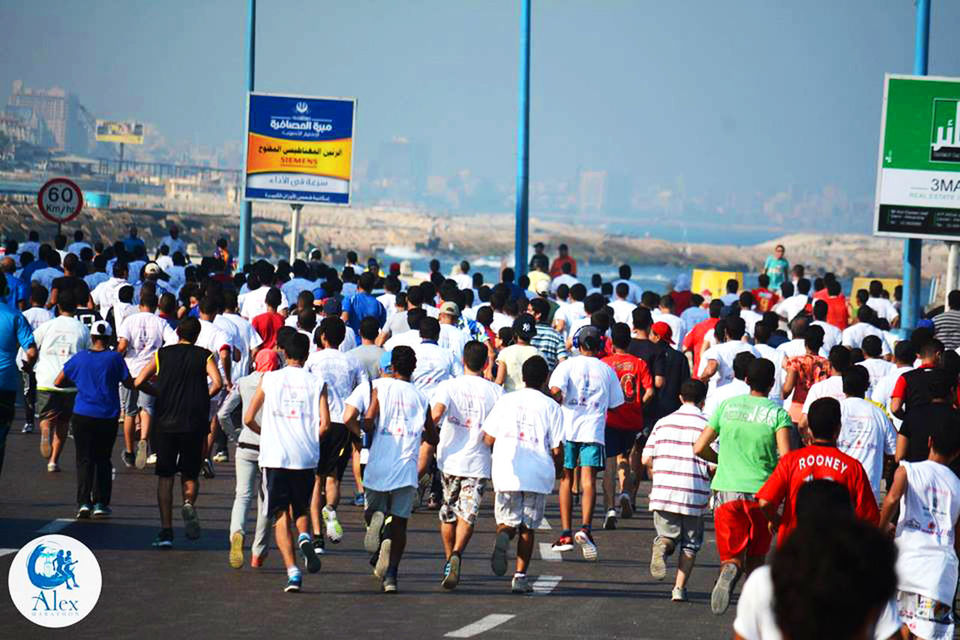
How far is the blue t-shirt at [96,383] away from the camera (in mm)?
12141

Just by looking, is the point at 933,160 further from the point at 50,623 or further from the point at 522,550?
the point at 50,623

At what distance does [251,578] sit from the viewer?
1045cm

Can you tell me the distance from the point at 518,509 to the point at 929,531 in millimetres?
3324

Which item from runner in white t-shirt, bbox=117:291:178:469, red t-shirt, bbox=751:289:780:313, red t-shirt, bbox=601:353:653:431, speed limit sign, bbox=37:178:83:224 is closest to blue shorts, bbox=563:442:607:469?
red t-shirt, bbox=601:353:653:431

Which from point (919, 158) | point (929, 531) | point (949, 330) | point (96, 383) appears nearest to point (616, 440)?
point (96, 383)

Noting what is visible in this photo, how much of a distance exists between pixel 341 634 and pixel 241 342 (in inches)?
247

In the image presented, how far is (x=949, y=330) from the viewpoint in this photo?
16.0 m

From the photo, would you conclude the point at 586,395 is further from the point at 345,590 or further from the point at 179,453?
the point at 179,453

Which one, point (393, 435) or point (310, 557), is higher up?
point (393, 435)

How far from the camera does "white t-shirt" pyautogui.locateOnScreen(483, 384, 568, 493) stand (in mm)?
10297

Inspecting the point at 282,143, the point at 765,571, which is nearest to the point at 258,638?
the point at 765,571

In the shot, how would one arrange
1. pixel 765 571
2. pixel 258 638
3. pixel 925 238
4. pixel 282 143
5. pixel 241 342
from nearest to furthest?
pixel 765 571 < pixel 258 638 < pixel 241 342 < pixel 925 238 < pixel 282 143

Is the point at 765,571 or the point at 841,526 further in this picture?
the point at 765,571

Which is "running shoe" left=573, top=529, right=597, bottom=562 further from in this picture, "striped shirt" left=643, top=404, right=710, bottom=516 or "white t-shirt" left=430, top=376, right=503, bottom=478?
"white t-shirt" left=430, top=376, right=503, bottom=478
